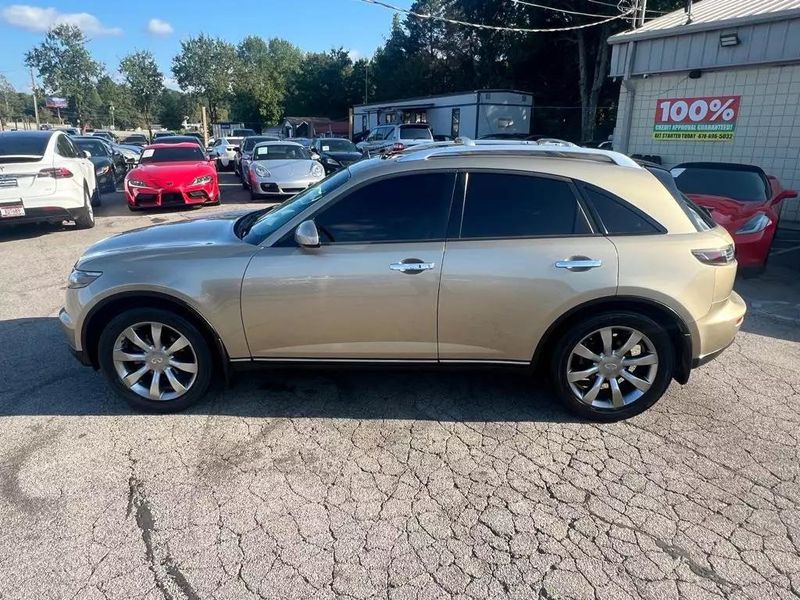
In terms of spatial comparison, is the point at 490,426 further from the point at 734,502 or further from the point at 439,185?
the point at 439,185

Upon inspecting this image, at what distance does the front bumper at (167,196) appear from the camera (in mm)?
11664

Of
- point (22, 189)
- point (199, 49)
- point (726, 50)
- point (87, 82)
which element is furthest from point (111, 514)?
point (87, 82)

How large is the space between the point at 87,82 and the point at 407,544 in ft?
319

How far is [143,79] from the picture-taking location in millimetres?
65188

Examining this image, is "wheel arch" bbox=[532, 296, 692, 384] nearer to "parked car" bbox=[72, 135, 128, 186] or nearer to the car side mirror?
the car side mirror

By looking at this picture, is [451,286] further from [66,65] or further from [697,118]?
[66,65]

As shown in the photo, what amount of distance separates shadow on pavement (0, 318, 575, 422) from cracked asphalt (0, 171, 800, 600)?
0.02 metres

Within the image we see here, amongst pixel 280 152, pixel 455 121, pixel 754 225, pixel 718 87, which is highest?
pixel 718 87

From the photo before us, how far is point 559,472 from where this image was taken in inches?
123

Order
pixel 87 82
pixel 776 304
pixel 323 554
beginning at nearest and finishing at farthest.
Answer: pixel 323 554, pixel 776 304, pixel 87 82

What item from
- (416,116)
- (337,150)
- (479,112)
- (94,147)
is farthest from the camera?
(416,116)

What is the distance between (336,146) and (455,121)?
37.4 feet

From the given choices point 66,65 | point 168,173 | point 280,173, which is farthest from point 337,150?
point 66,65

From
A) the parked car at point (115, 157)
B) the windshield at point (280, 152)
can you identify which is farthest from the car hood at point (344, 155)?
the parked car at point (115, 157)
